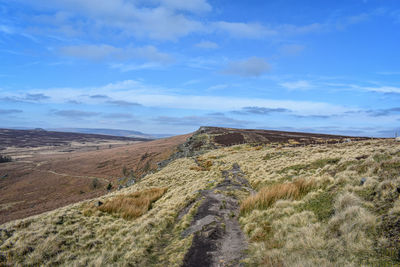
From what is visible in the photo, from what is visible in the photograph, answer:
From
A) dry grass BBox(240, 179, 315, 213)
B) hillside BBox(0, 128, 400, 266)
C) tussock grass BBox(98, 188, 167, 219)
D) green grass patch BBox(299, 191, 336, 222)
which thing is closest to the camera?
hillside BBox(0, 128, 400, 266)

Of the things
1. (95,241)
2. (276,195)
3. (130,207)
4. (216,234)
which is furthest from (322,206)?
(130,207)

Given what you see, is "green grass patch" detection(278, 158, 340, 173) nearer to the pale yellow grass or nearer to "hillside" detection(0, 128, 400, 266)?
"hillside" detection(0, 128, 400, 266)

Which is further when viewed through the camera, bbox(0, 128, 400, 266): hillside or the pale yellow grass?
the pale yellow grass

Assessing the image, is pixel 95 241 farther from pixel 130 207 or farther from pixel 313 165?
pixel 313 165

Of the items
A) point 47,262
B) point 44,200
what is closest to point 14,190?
point 44,200

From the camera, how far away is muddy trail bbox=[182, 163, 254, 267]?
734 cm

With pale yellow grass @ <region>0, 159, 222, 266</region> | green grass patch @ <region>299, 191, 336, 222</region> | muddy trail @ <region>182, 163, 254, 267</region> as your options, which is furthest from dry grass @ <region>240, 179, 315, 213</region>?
pale yellow grass @ <region>0, 159, 222, 266</region>

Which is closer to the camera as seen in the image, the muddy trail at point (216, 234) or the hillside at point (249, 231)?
the hillside at point (249, 231)

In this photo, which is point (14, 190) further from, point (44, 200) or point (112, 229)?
point (112, 229)

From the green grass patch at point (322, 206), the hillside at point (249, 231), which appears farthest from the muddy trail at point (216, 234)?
the green grass patch at point (322, 206)

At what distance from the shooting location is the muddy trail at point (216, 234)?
24.1ft

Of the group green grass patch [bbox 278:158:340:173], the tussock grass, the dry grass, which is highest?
green grass patch [bbox 278:158:340:173]

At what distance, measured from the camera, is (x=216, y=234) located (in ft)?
29.8

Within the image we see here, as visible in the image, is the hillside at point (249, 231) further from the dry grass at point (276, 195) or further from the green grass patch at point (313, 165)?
the green grass patch at point (313, 165)
